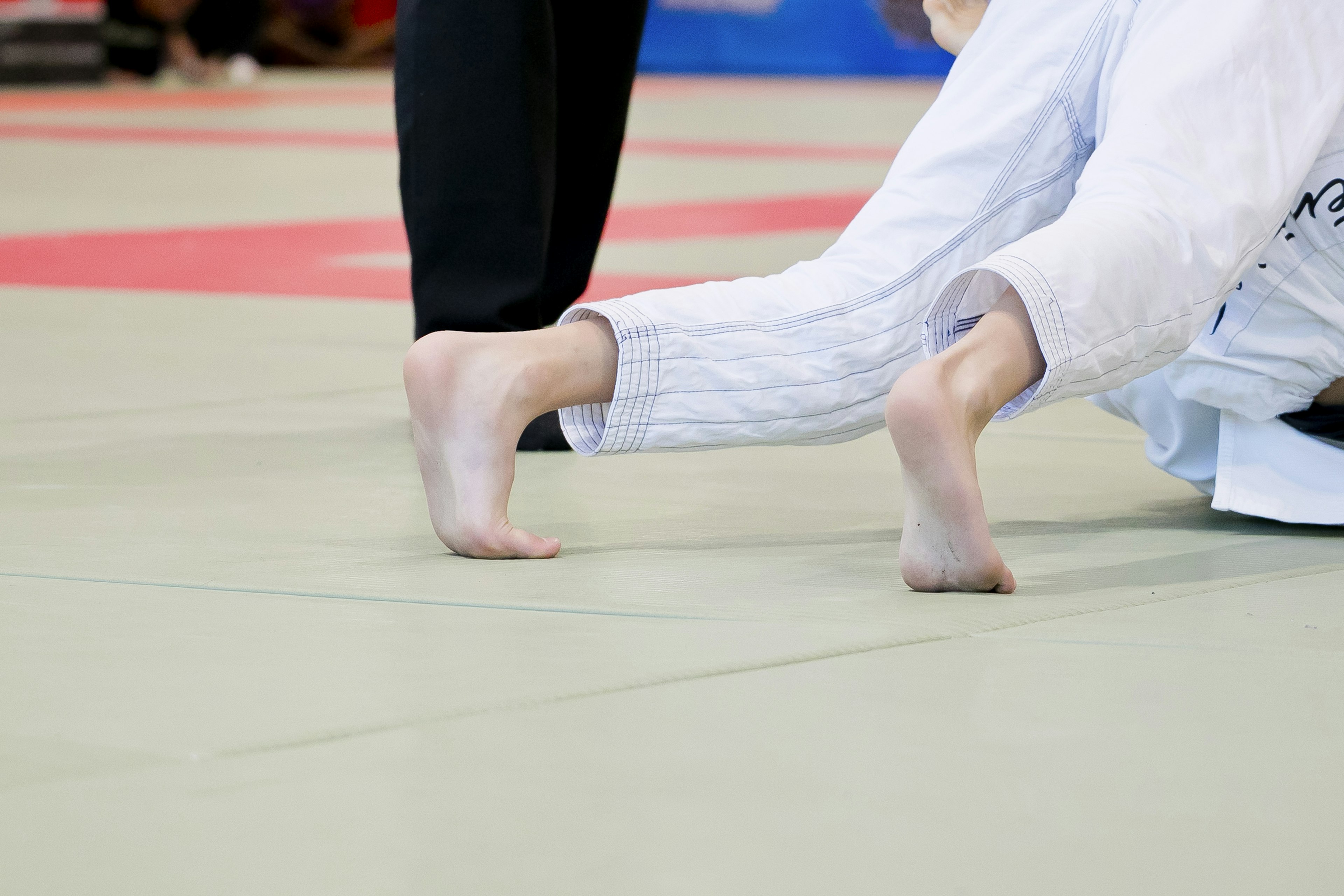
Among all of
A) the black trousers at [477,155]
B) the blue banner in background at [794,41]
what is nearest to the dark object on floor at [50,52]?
the blue banner in background at [794,41]

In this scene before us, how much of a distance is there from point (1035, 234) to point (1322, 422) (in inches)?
14.5

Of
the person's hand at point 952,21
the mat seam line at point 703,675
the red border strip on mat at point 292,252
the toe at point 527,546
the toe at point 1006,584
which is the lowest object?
the red border strip on mat at point 292,252

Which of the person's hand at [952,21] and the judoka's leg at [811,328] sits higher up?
the person's hand at [952,21]

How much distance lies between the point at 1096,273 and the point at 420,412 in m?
0.45

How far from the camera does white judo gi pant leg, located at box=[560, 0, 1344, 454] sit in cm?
128

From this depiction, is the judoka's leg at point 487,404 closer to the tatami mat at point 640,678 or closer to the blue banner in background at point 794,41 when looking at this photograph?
the tatami mat at point 640,678

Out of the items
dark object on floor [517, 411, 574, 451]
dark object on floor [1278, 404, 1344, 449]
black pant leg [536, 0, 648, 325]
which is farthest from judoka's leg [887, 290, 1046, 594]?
black pant leg [536, 0, 648, 325]

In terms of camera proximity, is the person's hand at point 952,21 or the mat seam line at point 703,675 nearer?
the mat seam line at point 703,675

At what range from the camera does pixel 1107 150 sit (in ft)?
4.42

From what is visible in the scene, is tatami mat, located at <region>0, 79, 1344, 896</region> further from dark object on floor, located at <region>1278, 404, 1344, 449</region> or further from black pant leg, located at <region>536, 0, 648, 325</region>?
black pant leg, located at <region>536, 0, 648, 325</region>

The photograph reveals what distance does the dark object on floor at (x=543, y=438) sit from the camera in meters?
1.88

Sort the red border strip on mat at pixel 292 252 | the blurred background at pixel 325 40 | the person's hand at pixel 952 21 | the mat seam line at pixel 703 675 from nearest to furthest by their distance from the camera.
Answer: the mat seam line at pixel 703 675, the person's hand at pixel 952 21, the red border strip on mat at pixel 292 252, the blurred background at pixel 325 40

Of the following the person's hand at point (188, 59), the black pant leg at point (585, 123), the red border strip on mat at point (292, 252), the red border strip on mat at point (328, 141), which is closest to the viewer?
the black pant leg at point (585, 123)

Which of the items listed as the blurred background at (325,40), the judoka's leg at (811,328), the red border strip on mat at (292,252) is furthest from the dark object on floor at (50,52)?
the judoka's leg at (811,328)
